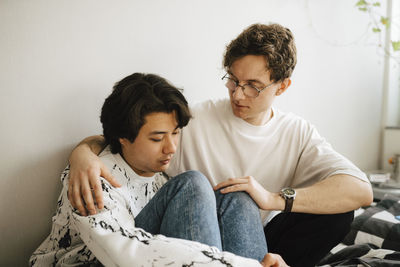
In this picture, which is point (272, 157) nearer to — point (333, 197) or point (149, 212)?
point (333, 197)

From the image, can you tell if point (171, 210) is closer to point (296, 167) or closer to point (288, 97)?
point (296, 167)

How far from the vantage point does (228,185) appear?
109 centimetres

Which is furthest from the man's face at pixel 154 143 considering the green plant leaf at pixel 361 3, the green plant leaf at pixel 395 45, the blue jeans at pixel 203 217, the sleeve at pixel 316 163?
the green plant leaf at pixel 395 45

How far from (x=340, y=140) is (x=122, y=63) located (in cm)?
164

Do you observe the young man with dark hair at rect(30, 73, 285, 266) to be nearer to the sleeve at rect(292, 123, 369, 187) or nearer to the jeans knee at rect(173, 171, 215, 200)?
the jeans knee at rect(173, 171, 215, 200)

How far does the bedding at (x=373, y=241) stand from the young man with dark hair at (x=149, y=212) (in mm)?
507

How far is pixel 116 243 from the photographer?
2.37 feet

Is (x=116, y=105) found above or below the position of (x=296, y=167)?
above

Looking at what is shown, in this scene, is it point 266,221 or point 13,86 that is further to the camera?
point 266,221

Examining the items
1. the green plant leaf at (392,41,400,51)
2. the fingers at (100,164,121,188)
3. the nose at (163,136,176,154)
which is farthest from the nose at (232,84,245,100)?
the green plant leaf at (392,41,400,51)

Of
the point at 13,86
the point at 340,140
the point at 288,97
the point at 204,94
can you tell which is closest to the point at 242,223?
the point at 204,94

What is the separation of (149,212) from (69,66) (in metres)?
0.62

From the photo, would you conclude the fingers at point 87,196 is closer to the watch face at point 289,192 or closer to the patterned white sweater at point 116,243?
the patterned white sweater at point 116,243

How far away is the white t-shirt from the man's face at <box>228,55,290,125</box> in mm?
98
